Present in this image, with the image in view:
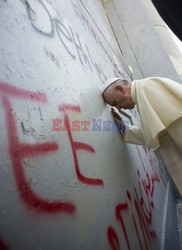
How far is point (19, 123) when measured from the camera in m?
0.78

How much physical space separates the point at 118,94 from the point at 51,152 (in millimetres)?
1157

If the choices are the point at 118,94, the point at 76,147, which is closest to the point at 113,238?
the point at 76,147

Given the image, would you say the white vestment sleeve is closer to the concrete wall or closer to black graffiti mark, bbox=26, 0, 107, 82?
the concrete wall

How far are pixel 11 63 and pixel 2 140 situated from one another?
1.08 ft

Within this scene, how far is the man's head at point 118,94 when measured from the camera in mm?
1910

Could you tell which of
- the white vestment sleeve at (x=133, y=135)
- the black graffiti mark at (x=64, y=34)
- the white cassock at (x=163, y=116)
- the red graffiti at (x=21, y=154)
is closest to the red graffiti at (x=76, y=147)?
the red graffiti at (x=21, y=154)

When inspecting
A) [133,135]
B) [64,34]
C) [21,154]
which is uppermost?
[64,34]

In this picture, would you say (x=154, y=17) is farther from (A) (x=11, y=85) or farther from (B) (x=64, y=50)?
(A) (x=11, y=85)

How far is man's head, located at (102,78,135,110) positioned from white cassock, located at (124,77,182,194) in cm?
5

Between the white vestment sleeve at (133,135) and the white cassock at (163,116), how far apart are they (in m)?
0.19

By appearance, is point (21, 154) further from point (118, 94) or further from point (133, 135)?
point (133, 135)

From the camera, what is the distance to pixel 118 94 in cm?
190

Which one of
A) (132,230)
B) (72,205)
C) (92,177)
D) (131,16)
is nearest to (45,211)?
(72,205)

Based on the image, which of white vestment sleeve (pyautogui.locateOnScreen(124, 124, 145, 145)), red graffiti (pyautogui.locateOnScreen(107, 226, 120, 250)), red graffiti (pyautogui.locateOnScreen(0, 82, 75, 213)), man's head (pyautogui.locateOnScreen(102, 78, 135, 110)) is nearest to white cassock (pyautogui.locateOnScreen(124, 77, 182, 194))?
man's head (pyautogui.locateOnScreen(102, 78, 135, 110))
